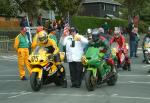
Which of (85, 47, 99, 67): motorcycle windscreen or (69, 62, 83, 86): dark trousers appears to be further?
(69, 62, 83, 86): dark trousers

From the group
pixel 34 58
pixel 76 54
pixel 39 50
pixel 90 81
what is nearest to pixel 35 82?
pixel 34 58

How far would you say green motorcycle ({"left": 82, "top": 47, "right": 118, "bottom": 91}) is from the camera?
51.3ft

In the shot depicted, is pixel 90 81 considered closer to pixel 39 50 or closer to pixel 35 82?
pixel 35 82

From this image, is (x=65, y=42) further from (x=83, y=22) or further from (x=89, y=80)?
(x=83, y=22)

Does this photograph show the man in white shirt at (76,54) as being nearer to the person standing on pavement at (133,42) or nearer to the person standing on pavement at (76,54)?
the person standing on pavement at (76,54)

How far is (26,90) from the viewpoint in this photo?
53.9ft

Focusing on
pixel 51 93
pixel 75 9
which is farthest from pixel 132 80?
pixel 75 9

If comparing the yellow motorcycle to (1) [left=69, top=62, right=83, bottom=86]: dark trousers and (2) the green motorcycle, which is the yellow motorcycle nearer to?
(1) [left=69, top=62, right=83, bottom=86]: dark trousers

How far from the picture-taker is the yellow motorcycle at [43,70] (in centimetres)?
1587

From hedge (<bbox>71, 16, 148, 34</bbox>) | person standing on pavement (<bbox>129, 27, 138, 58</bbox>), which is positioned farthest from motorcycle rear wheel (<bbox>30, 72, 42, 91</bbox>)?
hedge (<bbox>71, 16, 148, 34</bbox>)

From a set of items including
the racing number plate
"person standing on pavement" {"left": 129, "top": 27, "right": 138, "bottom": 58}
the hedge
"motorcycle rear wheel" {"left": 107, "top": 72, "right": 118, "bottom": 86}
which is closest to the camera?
the racing number plate

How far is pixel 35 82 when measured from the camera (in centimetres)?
1582

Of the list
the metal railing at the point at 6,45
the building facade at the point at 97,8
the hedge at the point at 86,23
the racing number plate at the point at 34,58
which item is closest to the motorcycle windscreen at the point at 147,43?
the racing number plate at the point at 34,58

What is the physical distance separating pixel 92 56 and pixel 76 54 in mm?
1013
